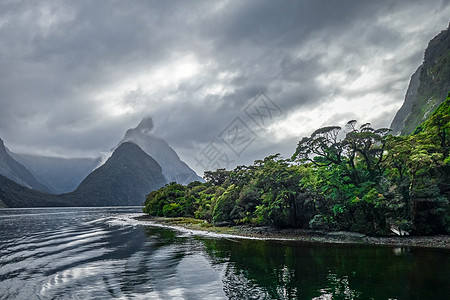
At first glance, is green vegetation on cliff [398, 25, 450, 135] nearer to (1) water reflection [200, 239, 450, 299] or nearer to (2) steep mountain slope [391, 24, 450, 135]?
(2) steep mountain slope [391, 24, 450, 135]

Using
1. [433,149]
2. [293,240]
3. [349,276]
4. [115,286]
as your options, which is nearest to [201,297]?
[115,286]

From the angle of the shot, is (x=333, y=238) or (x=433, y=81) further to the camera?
(x=433, y=81)

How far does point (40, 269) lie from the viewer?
78.5ft

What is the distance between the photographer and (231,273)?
69.4 ft

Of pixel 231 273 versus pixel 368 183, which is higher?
pixel 368 183

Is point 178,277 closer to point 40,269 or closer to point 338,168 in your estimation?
point 40,269

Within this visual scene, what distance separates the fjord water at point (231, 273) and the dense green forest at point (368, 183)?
7.35 m

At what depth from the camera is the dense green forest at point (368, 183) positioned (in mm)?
31844

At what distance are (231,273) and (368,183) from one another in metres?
22.7

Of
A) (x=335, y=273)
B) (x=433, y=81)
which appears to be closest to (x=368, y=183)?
(x=335, y=273)

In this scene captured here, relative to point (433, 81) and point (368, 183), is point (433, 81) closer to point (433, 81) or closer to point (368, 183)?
point (433, 81)

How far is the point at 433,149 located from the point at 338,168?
1087 centimetres

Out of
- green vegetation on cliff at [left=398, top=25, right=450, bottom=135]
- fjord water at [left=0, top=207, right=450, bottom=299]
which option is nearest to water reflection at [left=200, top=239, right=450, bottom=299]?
fjord water at [left=0, top=207, right=450, bottom=299]

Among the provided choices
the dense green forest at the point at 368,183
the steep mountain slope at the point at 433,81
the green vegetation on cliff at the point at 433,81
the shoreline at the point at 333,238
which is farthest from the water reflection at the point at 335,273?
the steep mountain slope at the point at 433,81
